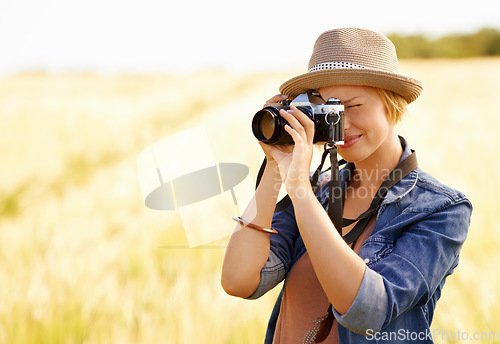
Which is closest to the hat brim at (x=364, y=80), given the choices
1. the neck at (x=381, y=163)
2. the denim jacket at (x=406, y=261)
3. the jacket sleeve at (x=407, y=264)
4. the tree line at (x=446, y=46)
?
the neck at (x=381, y=163)

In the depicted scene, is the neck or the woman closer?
the woman

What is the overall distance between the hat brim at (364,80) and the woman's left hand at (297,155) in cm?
15

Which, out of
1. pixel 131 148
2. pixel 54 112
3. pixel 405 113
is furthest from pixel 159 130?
pixel 405 113

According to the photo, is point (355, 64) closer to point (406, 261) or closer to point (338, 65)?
point (338, 65)

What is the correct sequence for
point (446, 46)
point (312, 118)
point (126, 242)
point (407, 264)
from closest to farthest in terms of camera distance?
point (407, 264), point (312, 118), point (126, 242), point (446, 46)

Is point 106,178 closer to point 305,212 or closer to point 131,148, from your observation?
point 131,148

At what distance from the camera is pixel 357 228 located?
1.42m

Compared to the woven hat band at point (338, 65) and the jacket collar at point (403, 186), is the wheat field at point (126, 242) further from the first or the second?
the woven hat band at point (338, 65)

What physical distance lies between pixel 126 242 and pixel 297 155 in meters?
2.48

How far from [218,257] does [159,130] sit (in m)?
6.33

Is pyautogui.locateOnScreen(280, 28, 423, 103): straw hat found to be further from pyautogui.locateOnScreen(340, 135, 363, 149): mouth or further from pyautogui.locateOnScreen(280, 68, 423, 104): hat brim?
pyautogui.locateOnScreen(340, 135, 363, 149): mouth

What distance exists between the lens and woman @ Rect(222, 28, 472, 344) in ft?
3.91

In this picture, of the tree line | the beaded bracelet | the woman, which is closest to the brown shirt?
the woman

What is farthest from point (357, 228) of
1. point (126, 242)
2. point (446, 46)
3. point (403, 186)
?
point (446, 46)
